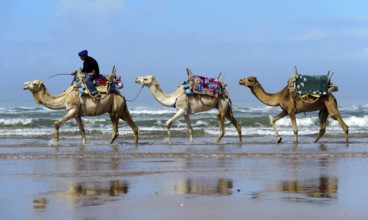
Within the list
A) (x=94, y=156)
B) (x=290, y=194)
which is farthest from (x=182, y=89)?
(x=290, y=194)

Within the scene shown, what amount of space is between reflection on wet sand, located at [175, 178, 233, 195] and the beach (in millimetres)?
13

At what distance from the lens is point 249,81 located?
2156cm

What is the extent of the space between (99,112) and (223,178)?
8.90m

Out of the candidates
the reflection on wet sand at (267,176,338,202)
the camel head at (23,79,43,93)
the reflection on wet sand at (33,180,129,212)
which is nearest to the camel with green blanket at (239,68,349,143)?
the camel head at (23,79,43,93)

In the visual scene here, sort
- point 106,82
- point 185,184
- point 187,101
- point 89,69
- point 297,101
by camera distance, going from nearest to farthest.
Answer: point 185,184
point 89,69
point 106,82
point 297,101
point 187,101

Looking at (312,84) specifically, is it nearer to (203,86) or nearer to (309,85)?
(309,85)

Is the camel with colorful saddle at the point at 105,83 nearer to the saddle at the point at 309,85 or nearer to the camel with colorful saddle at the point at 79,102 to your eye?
the camel with colorful saddle at the point at 79,102

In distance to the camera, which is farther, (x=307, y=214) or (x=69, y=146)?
(x=69, y=146)

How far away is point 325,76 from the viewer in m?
20.7

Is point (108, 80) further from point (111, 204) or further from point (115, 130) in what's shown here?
point (111, 204)

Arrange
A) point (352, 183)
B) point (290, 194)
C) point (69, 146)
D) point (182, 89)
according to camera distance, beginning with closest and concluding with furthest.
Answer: point (290, 194)
point (352, 183)
point (69, 146)
point (182, 89)

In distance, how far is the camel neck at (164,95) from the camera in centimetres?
2127

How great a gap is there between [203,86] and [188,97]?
0.48 meters

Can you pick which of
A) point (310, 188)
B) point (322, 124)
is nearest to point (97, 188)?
point (310, 188)
